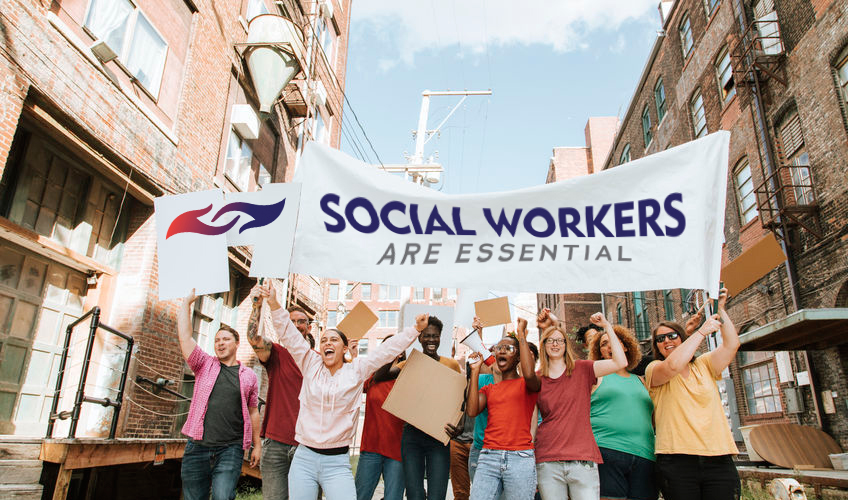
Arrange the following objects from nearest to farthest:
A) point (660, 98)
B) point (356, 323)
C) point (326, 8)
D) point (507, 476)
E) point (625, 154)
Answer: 1. point (507, 476)
2. point (356, 323)
3. point (326, 8)
4. point (660, 98)
5. point (625, 154)

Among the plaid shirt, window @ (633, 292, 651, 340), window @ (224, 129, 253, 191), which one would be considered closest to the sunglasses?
the plaid shirt

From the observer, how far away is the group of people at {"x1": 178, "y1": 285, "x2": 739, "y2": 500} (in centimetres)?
392

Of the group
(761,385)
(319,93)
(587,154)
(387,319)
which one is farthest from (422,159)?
(387,319)

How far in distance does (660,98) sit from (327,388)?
80.7 feet

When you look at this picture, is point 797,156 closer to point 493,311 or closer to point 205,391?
point 493,311

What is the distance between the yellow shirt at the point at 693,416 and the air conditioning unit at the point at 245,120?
9.69m

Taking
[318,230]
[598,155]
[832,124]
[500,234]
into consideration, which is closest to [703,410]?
[500,234]

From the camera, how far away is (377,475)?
4699 millimetres

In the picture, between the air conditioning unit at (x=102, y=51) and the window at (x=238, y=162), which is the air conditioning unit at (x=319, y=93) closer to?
the window at (x=238, y=162)

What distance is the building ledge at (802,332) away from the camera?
854 centimetres

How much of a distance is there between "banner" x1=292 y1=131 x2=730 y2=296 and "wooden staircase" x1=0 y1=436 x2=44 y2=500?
130 inches

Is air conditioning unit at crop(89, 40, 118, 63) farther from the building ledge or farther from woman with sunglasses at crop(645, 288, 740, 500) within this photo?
the building ledge

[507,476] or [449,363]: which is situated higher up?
[449,363]

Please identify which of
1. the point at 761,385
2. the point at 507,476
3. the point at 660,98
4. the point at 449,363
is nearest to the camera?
the point at 507,476
